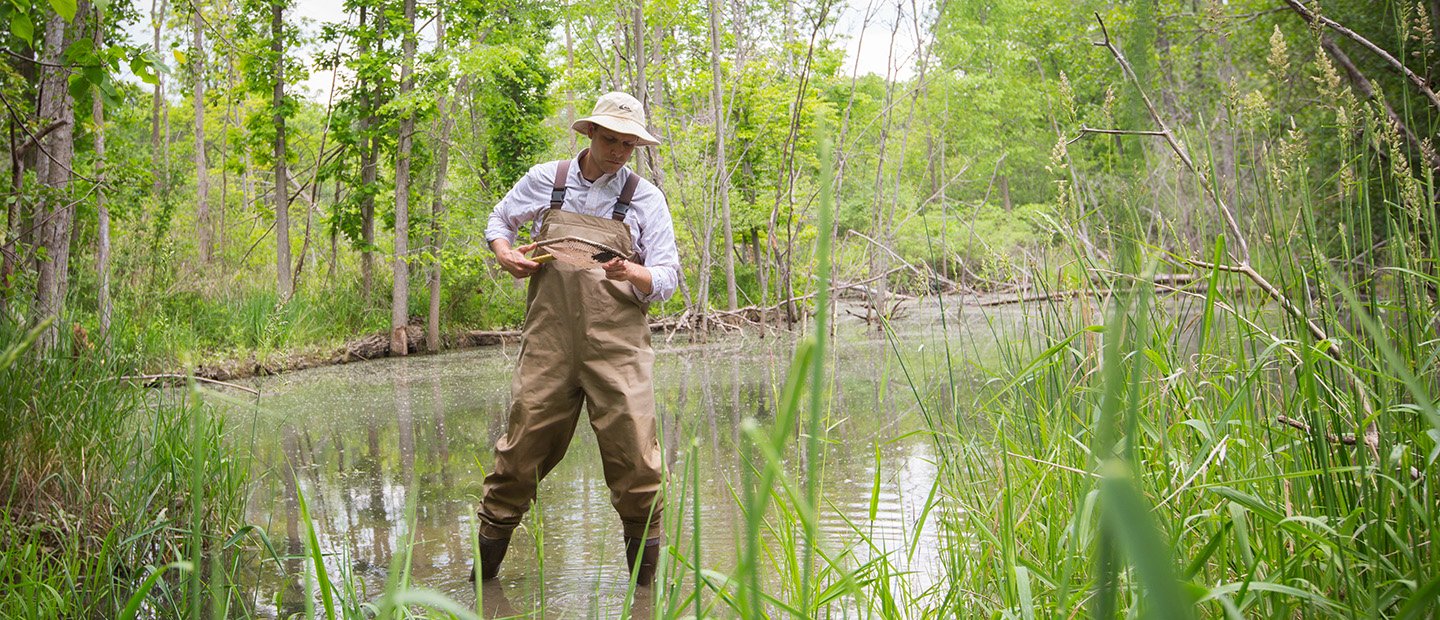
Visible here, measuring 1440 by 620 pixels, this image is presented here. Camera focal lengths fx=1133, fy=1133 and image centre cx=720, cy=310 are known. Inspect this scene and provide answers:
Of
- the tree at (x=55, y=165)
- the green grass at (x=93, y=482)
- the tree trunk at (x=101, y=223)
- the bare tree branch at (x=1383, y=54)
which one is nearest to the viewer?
the bare tree branch at (x=1383, y=54)

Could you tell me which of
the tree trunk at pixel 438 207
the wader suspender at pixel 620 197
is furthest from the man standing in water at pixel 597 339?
the tree trunk at pixel 438 207

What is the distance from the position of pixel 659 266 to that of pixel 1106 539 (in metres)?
3.25

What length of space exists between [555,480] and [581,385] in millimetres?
1839

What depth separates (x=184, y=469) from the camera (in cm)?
365

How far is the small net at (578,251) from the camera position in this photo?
3619 millimetres

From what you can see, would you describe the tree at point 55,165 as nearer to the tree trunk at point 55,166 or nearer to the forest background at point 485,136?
the tree trunk at point 55,166

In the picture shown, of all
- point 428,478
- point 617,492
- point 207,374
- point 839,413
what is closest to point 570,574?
point 617,492

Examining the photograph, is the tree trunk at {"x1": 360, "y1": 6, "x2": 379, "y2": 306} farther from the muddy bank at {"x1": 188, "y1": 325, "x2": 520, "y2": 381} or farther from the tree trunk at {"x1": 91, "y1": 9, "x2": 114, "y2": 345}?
the tree trunk at {"x1": 91, "y1": 9, "x2": 114, "y2": 345}

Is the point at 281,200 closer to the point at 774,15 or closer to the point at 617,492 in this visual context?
the point at 774,15

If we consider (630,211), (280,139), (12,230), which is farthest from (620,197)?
(280,139)

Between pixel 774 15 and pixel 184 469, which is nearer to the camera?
pixel 184 469

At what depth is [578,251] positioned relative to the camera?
364 cm

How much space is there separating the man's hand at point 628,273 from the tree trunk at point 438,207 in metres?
10.8

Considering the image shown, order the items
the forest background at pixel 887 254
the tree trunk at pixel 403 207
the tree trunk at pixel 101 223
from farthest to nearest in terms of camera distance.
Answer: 1. the tree trunk at pixel 403 207
2. the tree trunk at pixel 101 223
3. the forest background at pixel 887 254
